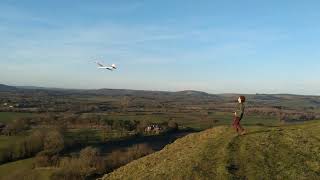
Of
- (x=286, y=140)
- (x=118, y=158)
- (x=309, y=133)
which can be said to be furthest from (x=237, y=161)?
(x=118, y=158)

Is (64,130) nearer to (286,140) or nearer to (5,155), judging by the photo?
(5,155)

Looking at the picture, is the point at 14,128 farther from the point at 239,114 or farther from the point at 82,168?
the point at 239,114

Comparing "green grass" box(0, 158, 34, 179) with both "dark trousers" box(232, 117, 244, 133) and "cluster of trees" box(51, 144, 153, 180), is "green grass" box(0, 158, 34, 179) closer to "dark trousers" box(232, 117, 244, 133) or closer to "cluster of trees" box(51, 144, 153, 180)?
"cluster of trees" box(51, 144, 153, 180)

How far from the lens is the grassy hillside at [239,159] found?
856 inches

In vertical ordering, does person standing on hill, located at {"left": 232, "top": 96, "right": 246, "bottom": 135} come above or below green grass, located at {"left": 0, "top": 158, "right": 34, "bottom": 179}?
above

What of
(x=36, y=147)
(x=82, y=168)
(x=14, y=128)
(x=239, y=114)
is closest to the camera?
(x=239, y=114)

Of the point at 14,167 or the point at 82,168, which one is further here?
the point at 14,167

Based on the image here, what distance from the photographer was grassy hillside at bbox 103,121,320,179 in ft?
71.3

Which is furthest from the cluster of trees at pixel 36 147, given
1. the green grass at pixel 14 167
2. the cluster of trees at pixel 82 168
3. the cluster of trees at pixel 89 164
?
the cluster of trees at pixel 82 168

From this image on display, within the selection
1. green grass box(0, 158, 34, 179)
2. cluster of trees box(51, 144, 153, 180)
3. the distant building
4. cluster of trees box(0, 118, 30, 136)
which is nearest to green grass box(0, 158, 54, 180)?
green grass box(0, 158, 34, 179)

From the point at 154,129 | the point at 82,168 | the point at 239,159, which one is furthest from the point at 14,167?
the point at 239,159

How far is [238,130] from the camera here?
30203 mm

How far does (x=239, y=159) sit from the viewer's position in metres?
23.8

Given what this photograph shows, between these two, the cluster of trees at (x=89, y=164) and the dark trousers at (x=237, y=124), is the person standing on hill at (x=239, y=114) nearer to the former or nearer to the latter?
the dark trousers at (x=237, y=124)
